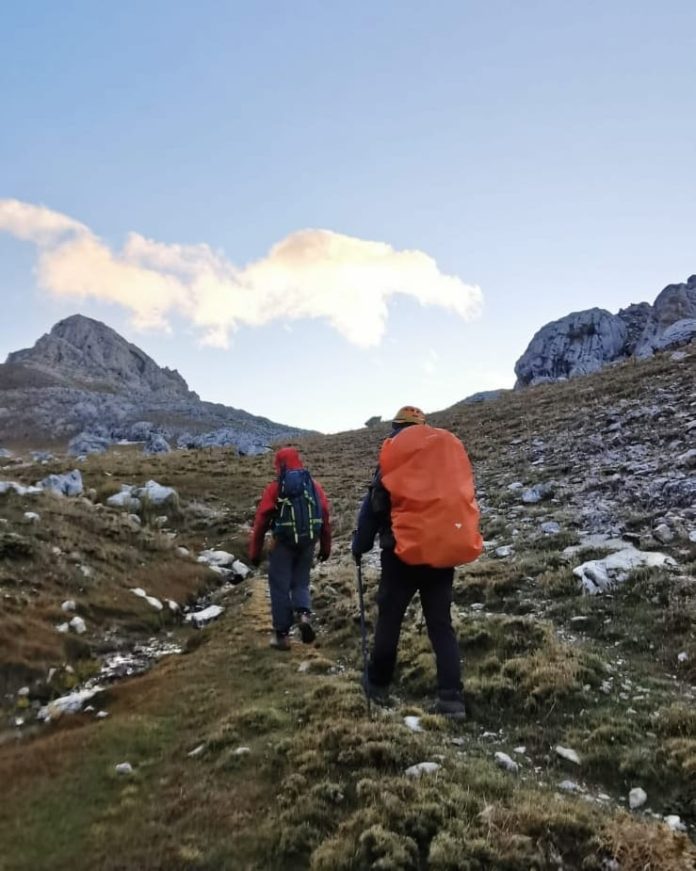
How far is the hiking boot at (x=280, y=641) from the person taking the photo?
38.2 ft

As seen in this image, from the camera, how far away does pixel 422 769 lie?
6129 millimetres

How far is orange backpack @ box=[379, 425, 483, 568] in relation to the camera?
7727 mm

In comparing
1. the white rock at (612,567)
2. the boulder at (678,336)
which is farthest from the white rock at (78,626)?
the boulder at (678,336)

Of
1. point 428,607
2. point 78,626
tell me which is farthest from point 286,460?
point 78,626

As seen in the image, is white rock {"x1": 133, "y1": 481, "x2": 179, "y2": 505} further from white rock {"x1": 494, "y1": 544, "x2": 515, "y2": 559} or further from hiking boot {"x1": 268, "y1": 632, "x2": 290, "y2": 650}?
hiking boot {"x1": 268, "y1": 632, "x2": 290, "y2": 650}

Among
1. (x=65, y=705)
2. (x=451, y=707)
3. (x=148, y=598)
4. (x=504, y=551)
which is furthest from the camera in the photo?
(x=504, y=551)

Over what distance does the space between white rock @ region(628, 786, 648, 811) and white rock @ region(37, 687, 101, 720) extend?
726 centimetres

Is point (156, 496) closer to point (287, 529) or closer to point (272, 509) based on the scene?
point (272, 509)

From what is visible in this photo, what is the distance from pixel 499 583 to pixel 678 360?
32.6 meters

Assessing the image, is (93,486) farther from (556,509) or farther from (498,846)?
(498,846)

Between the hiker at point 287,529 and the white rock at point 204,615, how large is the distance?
138 inches

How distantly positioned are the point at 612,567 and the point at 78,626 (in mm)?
10009

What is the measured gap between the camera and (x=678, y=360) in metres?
40.4

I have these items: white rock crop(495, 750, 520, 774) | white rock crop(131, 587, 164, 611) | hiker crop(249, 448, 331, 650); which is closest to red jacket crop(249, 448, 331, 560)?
hiker crop(249, 448, 331, 650)
